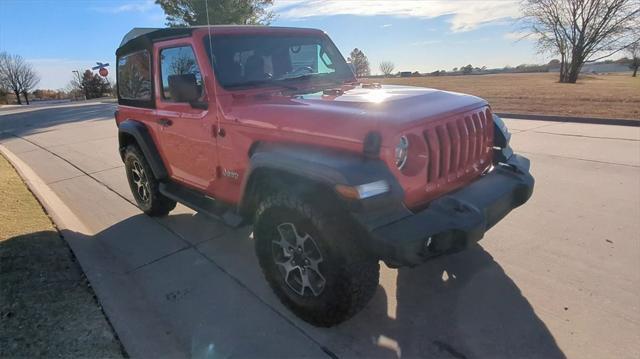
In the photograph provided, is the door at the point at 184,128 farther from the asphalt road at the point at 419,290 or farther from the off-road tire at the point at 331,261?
the off-road tire at the point at 331,261

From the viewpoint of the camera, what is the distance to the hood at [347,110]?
94.7 inches

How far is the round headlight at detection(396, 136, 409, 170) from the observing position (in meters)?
2.48

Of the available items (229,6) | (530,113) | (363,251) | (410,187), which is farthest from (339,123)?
(229,6)

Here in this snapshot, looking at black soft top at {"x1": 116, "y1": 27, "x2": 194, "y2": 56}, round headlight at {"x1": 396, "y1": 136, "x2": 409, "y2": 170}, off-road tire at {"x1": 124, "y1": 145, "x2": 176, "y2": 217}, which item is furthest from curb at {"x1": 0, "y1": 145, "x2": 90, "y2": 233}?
round headlight at {"x1": 396, "y1": 136, "x2": 409, "y2": 170}

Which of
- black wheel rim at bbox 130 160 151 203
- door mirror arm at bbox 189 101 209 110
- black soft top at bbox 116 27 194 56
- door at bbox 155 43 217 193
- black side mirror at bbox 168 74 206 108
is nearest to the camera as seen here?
black side mirror at bbox 168 74 206 108

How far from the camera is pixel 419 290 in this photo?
308 centimetres

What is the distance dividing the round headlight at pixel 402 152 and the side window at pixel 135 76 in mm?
2912

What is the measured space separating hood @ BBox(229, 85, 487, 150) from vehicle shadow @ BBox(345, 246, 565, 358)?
4.19 ft

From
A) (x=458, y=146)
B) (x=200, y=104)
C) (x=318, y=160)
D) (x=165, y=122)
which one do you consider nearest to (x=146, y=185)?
(x=165, y=122)

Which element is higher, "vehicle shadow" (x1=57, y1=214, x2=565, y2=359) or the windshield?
the windshield

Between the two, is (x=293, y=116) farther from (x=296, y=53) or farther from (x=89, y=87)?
(x=89, y=87)

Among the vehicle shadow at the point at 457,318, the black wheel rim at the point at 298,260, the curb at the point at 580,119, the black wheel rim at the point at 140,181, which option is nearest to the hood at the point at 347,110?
the black wheel rim at the point at 298,260

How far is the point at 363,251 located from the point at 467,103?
1443mm

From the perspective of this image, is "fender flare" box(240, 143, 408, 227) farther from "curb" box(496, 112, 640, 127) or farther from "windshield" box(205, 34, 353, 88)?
"curb" box(496, 112, 640, 127)
